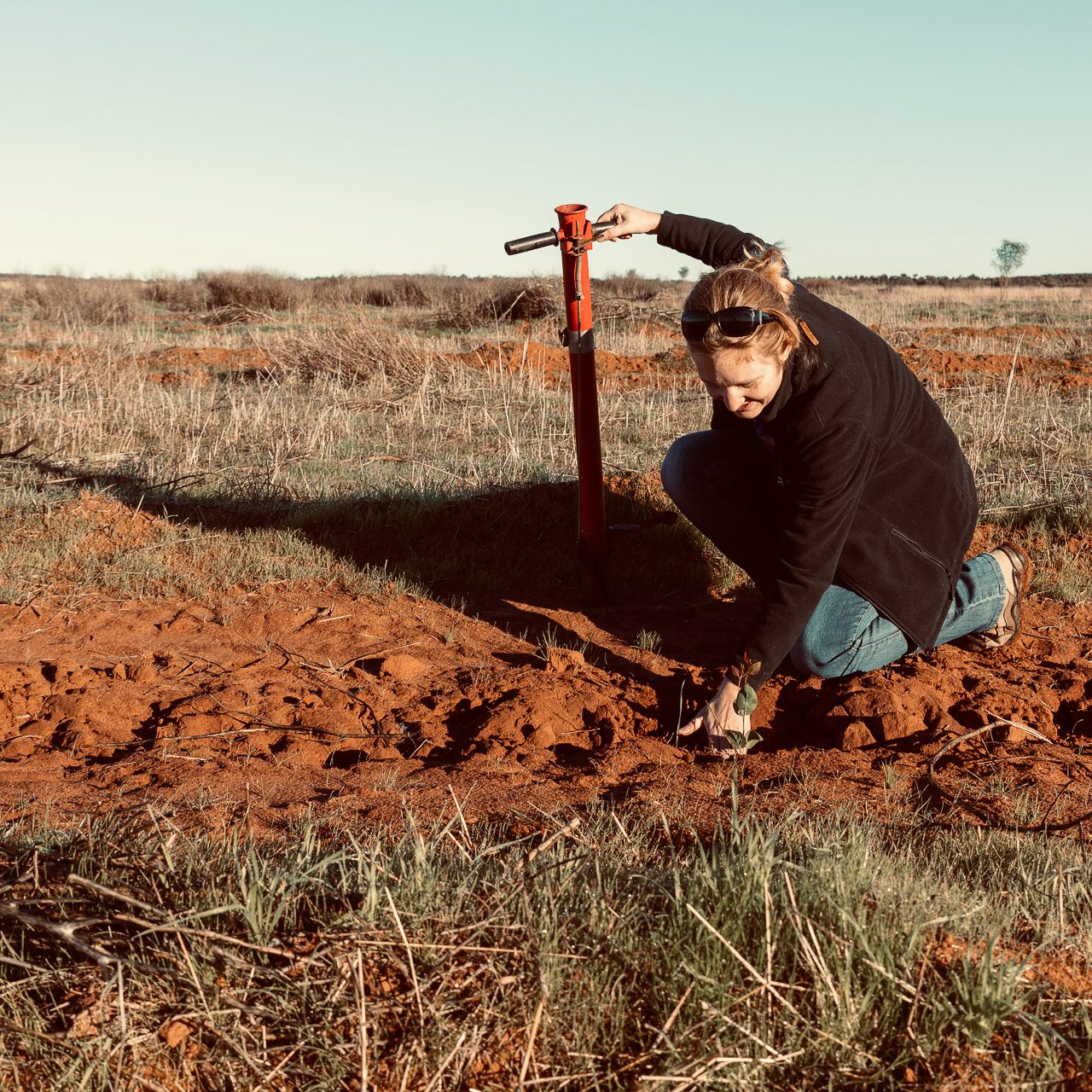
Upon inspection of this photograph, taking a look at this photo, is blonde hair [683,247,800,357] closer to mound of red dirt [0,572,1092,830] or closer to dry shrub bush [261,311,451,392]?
mound of red dirt [0,572,1092,830]

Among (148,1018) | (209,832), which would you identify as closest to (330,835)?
(209,832)

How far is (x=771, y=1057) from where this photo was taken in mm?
1637

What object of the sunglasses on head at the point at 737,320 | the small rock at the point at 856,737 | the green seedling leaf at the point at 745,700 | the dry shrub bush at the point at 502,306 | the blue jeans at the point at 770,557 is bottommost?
the small rock at the point at 856,737

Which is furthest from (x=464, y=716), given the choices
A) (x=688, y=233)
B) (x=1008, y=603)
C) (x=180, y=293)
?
(x=180, y=293)

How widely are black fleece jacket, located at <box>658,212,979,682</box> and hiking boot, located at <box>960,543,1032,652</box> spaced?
12.3 inches

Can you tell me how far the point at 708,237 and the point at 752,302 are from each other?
107 centimetres

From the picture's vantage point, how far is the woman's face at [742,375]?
111 inches

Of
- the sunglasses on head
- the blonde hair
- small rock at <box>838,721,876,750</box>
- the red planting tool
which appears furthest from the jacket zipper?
the red planting tool

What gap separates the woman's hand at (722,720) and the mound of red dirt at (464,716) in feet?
0.33

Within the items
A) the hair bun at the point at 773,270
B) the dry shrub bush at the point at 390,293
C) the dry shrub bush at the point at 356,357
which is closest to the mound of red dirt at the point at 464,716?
the hair bun at the point at 773,270

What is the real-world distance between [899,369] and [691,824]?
1.75m

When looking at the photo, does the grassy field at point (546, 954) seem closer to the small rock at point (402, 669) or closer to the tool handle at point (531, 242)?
the small rock at point (402, 669)

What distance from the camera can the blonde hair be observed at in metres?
2.79

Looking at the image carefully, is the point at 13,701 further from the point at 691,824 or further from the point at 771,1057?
the point at 771,1057
